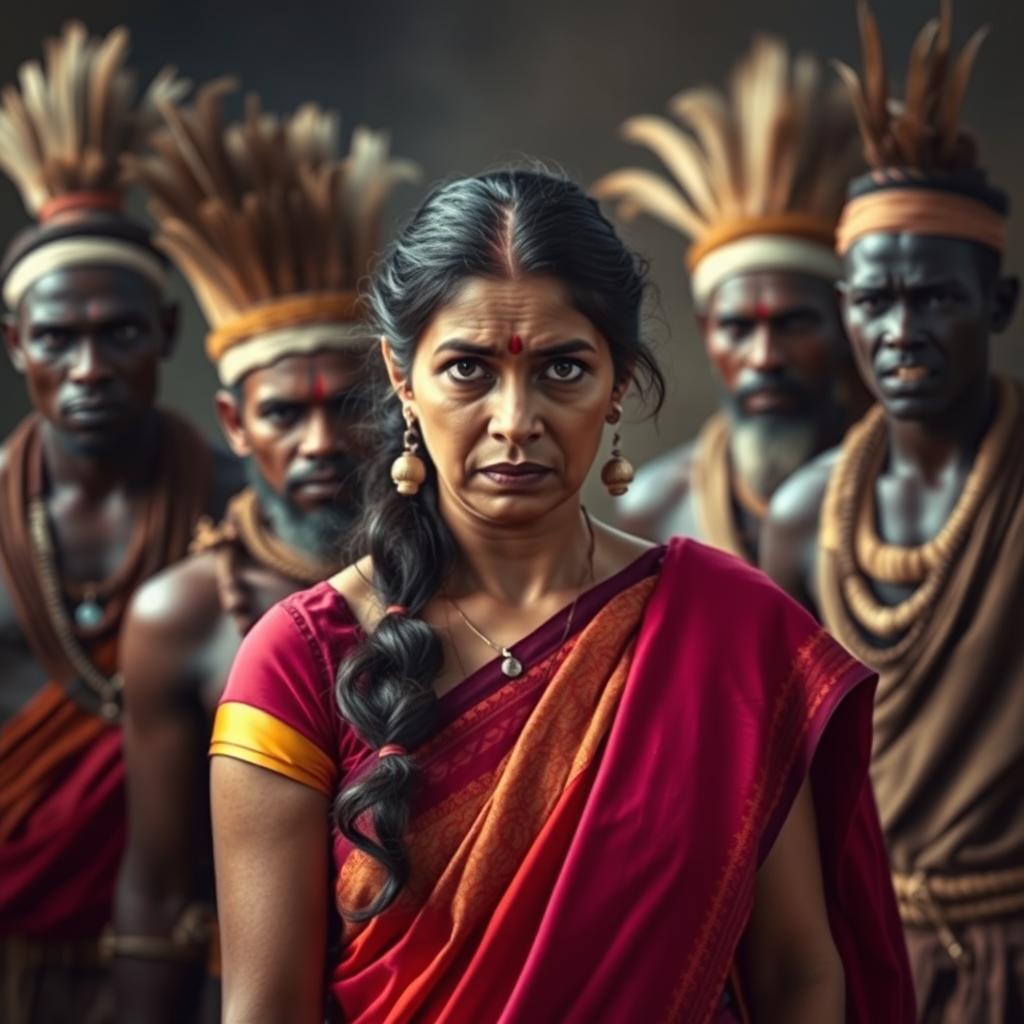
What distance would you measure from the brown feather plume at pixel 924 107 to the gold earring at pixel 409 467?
1.72 meters

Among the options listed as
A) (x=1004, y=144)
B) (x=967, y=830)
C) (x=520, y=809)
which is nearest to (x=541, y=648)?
(x=520, y=809)

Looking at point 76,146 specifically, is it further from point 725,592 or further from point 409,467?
point 725,592

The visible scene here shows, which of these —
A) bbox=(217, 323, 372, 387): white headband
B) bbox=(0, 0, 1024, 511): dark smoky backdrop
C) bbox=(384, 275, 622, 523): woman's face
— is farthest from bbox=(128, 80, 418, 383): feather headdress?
bbox=(0, 0, 1024, 511): dark smoky backdrop

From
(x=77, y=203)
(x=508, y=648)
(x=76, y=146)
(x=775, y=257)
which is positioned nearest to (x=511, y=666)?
(x=508, y=648)

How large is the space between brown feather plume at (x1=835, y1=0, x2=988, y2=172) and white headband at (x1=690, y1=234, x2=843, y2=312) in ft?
2.65

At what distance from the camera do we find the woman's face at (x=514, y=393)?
2.34 m

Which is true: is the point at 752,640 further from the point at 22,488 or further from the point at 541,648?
the point at 22,488

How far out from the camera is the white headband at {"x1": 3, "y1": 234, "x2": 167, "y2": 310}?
476cm

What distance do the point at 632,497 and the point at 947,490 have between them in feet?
4.44

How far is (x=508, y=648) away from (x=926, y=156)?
6.08 feet

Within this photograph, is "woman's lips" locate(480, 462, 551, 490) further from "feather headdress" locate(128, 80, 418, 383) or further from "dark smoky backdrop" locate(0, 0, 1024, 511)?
"dark smoky backdrop" locate(0, 0, 1024, 511)

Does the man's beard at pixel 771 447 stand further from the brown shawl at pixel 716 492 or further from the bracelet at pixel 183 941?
the bracelet at pixel 183 941

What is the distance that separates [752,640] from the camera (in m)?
2.46

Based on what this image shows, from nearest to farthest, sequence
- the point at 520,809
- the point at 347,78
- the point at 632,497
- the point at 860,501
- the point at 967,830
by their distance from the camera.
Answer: the point at 520,809 < the point at 967,830 < the point at 860,501 < the point at 632,497 < the point at 347,78
